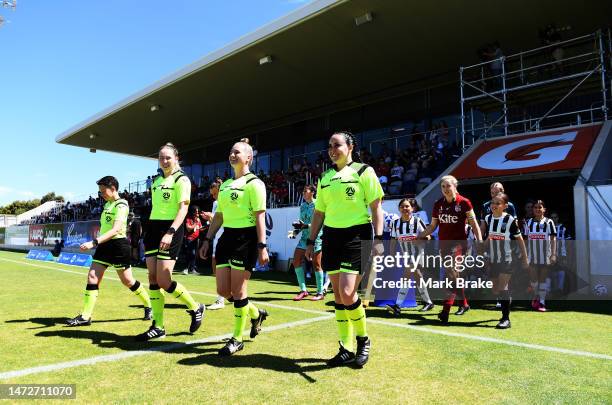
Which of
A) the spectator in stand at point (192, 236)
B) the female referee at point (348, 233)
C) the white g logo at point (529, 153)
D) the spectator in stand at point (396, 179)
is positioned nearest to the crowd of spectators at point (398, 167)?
the spectator in stand at point (396, 179)

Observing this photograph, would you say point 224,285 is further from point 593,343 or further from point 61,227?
point 61,227

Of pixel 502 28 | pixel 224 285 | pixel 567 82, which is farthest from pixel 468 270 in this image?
pixel 502 28

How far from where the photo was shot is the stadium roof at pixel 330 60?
48.2 ft

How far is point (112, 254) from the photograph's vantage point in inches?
240

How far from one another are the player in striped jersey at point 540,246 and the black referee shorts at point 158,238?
686 cm

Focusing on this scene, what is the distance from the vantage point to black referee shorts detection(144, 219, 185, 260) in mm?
5129

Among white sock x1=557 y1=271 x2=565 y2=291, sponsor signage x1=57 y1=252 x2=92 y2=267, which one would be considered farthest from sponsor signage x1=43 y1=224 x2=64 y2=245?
white sock x1=557 y1=271 x2=565 y2=291

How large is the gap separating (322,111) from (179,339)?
21.0 meters

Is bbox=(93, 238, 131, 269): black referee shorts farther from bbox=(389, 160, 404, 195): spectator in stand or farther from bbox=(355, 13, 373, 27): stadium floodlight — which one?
bbox=(355, 13, 373, 27): stadium floodlight

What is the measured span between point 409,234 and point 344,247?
417cm

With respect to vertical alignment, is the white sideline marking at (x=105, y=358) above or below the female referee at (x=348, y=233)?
below

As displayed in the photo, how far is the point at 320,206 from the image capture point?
4.53 m

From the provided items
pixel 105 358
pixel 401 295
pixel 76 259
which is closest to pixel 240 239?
pixel 105 358

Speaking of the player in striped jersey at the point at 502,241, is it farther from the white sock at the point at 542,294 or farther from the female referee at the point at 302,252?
the female referee at the point at 302,252
